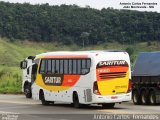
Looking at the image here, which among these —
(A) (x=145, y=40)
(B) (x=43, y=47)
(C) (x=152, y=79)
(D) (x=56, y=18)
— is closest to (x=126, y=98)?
(C) (x=152, y=79)

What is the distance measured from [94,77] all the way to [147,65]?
5960 millimetres

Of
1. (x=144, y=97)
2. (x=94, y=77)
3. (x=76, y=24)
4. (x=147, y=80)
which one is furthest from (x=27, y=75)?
(x=76, y=24)

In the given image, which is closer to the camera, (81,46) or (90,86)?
(90,86)

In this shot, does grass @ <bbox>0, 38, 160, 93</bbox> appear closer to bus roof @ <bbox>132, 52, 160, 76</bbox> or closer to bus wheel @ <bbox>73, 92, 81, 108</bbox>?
bus roof @ <bbox>132, 52, 160, 76</bbox>

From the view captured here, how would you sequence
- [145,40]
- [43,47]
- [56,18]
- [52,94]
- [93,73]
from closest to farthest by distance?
1. [93,73]
2. [52,94]
3. [145,40]
4. [43,47]
5. [56,18]

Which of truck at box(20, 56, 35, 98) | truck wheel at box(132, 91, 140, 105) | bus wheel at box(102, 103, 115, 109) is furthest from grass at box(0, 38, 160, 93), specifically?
bus wheel at box(102, 103, 115, 109)

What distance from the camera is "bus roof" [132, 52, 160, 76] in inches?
1189

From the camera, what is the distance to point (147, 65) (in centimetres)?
3117

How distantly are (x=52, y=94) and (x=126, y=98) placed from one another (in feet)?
15.7

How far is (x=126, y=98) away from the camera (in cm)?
2644

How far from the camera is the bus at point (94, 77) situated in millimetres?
26078

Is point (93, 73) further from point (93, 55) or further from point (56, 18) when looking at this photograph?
point (56, 18)

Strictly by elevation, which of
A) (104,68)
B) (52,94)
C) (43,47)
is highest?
(104,68)

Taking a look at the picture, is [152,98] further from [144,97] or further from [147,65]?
[147,65]
